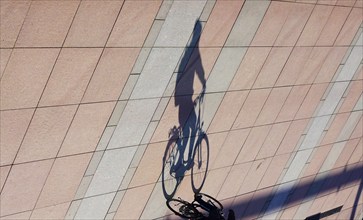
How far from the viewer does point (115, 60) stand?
993 cm

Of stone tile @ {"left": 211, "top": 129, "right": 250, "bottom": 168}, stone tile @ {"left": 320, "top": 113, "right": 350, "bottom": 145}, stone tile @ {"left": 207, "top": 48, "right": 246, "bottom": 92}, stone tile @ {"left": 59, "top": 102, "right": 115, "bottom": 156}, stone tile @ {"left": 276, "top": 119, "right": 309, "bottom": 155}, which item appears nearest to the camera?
stone tile @ {"left": 59, "top": 102, "right": 115, "bottom": 156}

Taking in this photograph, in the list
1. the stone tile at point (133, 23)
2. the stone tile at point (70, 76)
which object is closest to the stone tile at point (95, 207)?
the stone tile at point (70, 76)

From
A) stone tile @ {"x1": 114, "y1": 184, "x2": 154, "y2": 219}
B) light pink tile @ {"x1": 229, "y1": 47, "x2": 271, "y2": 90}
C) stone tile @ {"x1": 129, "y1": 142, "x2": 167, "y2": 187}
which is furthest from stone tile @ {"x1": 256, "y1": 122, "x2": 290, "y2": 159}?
stone tile @ {"x1": 114, "y1": 184, "x2": 154, "y2": 219}

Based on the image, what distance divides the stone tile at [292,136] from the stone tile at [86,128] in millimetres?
7462

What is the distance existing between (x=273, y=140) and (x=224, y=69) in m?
4.24

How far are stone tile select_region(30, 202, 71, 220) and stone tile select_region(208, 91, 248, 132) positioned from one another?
450 cm

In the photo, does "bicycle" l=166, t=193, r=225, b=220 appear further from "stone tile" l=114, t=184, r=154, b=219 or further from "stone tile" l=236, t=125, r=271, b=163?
"stone tile" l=236, t=125, r=271, b=163

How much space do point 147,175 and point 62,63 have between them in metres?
4.41

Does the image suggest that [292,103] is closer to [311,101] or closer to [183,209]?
[311,101]

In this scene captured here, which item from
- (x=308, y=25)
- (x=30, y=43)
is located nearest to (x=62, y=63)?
(x=30, y=43)

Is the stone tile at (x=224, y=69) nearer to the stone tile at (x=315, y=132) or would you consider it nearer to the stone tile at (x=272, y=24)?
the stone tile at (x=272, y=24)

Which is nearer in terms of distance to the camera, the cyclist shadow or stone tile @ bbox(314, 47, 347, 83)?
the cyclist shadow

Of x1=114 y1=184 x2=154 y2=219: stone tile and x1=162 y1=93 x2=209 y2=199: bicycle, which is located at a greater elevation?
x1=162 y1=93 x2=209 y2=199: bicycle

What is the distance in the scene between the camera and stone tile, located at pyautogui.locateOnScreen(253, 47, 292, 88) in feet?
43.9
